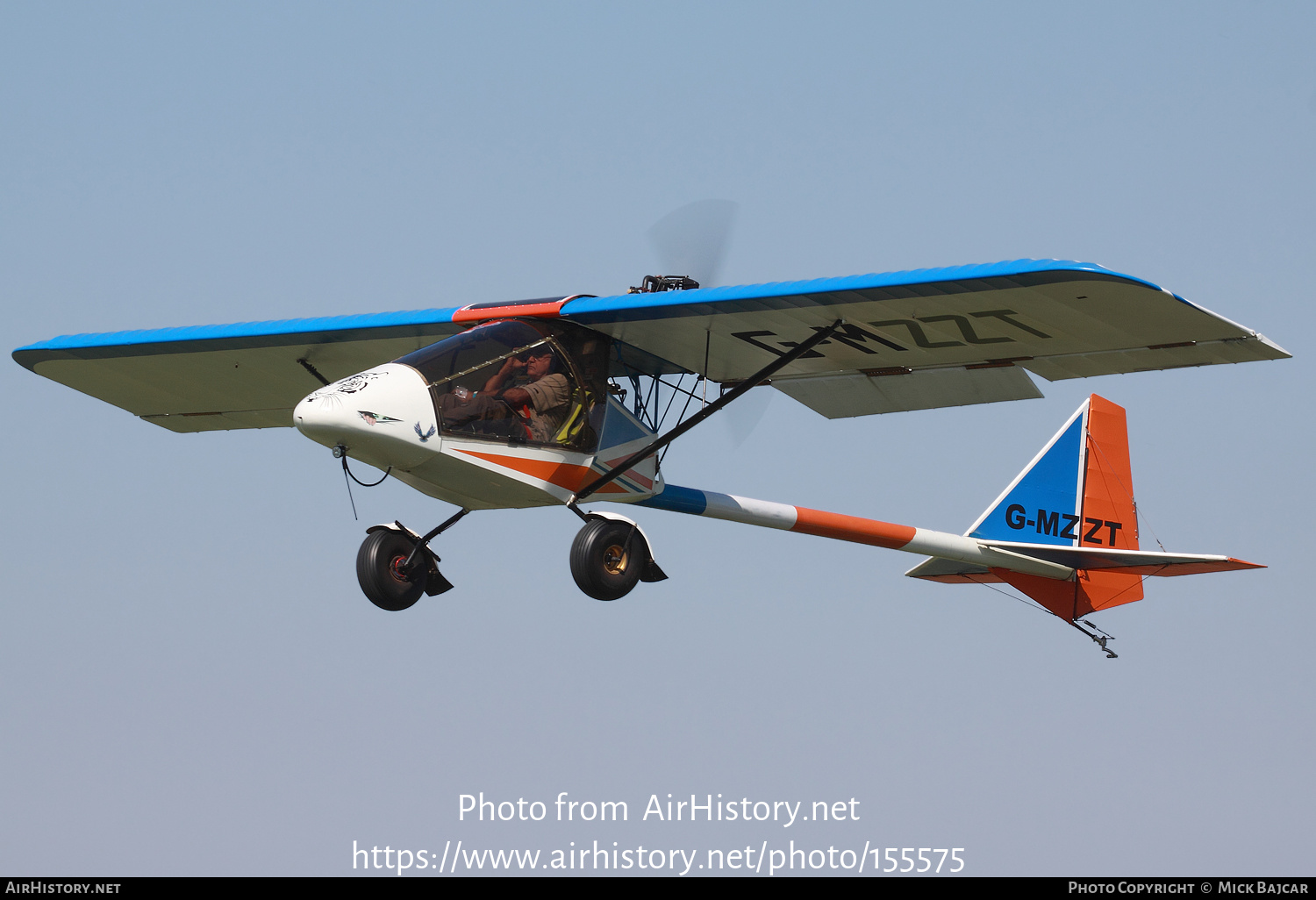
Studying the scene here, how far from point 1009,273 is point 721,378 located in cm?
421

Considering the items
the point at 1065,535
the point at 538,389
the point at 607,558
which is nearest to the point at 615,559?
the point at 607,558

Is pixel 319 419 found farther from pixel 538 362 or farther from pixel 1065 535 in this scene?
pixel 1065 535

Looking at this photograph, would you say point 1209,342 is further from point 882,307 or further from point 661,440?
point 661,440

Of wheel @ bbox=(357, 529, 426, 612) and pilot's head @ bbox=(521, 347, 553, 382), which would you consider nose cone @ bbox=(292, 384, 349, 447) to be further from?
pilot's head @ bbox=(521, 347, 553, 382)

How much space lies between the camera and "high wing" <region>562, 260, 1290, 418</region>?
13883mm

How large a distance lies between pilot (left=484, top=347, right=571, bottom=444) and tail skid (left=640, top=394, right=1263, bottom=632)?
4.17 metres

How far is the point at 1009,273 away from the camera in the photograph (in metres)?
13.6

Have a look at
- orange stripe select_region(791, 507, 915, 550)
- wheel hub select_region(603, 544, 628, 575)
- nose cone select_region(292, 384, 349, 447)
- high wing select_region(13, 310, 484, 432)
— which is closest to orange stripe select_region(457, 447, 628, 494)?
wheel hub select_region(603, 544, 628, 575)

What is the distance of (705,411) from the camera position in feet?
52.5

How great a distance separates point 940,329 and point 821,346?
140 centimetres

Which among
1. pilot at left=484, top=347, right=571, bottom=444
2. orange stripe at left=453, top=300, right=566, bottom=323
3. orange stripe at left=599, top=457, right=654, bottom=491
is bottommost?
orange stripe at left=599, top=457, right=654, bottom=491

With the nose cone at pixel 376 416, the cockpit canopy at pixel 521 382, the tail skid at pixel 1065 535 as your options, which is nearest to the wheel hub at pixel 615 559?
the cockpit canopy at pixel 521 382

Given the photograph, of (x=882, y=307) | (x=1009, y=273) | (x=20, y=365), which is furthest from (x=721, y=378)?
(x=20, y=365)

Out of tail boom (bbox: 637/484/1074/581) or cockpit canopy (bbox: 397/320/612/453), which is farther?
tail boom (bbox: 637/484/1074/581)
